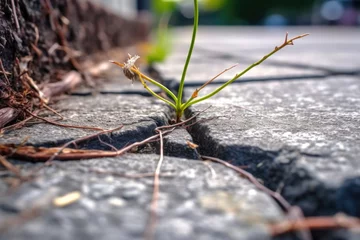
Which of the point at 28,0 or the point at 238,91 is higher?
the point at 28,0

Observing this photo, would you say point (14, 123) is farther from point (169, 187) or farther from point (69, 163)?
point (169, 187)

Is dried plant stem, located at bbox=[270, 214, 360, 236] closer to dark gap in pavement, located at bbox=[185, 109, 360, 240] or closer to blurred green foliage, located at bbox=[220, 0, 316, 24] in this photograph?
dark gap in pavement, located at bbox=[185, 109, 360, 240]

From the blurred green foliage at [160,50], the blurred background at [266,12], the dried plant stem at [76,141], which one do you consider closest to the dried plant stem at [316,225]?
the dried plant stem at [76,141]

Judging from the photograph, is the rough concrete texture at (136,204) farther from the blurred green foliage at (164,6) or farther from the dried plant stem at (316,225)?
the blurred green foliage at (164,6)

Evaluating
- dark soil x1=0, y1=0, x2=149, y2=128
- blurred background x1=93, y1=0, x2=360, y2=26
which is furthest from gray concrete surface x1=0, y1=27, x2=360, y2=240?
blurred background x1=93, y1=0, x2=360, y2=26

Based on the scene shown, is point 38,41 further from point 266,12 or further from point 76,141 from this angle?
point 266,12

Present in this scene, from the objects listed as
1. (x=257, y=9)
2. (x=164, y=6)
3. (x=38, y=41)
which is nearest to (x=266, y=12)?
(x=257, y=9)

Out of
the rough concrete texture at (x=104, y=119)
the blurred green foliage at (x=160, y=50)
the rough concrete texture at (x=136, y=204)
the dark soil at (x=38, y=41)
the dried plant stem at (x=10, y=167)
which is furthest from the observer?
the blurred green foliage at (x=160, y=50)

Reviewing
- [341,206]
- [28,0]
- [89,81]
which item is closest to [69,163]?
[341,206]
